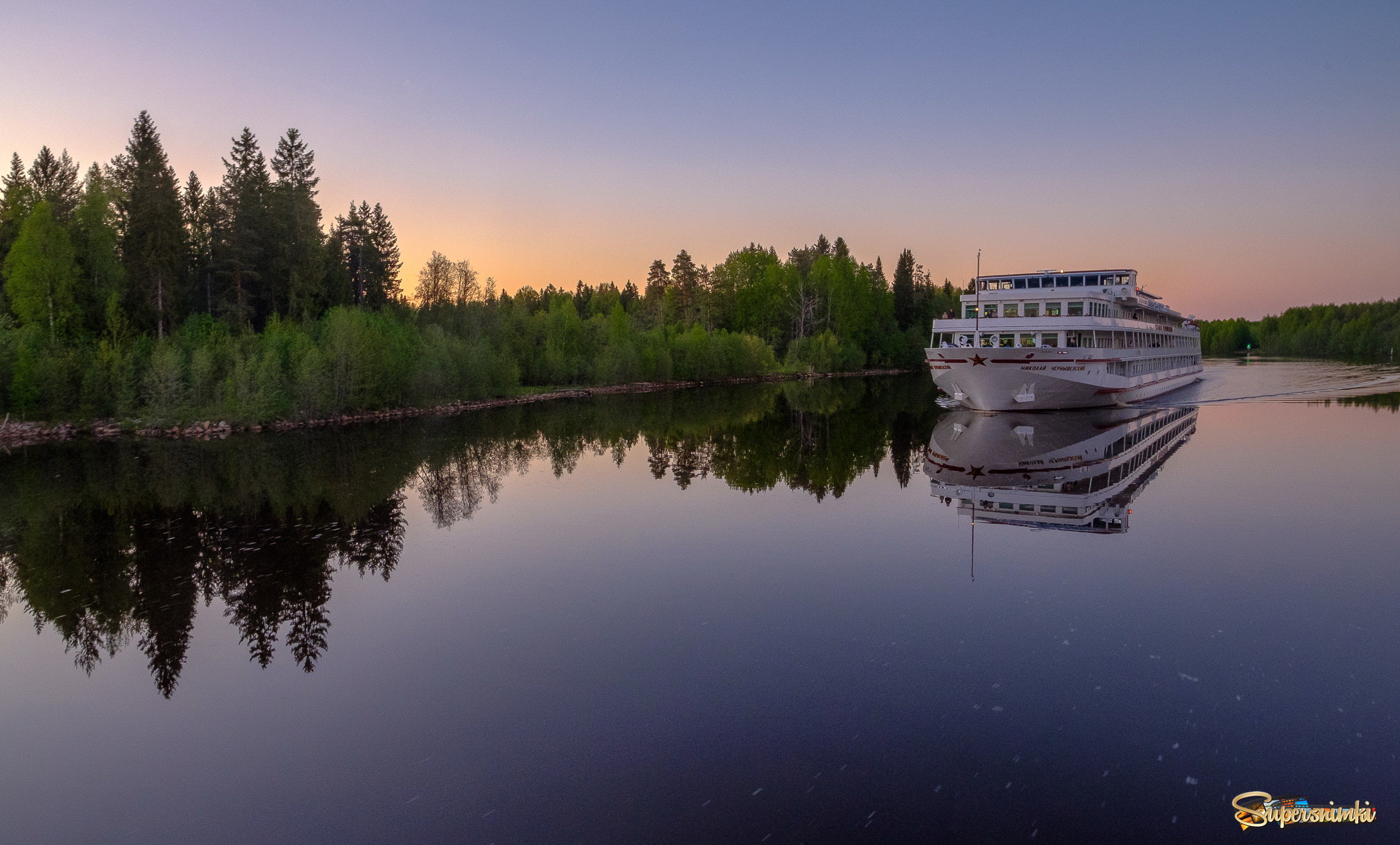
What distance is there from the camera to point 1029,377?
40750 mm

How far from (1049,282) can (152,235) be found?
5593cm

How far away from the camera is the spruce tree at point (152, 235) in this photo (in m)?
48.7

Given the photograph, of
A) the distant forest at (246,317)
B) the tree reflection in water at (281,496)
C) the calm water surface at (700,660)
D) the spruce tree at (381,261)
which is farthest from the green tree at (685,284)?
the calm water surface at (700,660)

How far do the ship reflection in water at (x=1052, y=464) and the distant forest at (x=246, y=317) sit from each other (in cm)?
3430

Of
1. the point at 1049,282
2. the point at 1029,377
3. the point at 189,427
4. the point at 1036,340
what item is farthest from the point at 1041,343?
the point at 189,427

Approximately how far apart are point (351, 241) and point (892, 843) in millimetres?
77362

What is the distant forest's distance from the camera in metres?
40.4

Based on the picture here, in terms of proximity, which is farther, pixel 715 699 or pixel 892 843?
pixel 715 699

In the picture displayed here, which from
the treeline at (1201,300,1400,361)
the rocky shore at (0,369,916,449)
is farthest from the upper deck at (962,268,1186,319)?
the treeline at (1201,300,1400,361)

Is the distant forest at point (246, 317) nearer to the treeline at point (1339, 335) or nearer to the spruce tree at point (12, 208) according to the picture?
the spruce tree at point (12, 208)

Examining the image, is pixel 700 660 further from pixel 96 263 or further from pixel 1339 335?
pixel 1339 335

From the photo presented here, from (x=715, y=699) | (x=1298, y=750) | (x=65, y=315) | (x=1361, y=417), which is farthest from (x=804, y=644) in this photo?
(x=65, y=315)

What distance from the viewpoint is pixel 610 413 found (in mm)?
49031

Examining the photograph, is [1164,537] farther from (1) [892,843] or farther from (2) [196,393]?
(2) [196,393]
